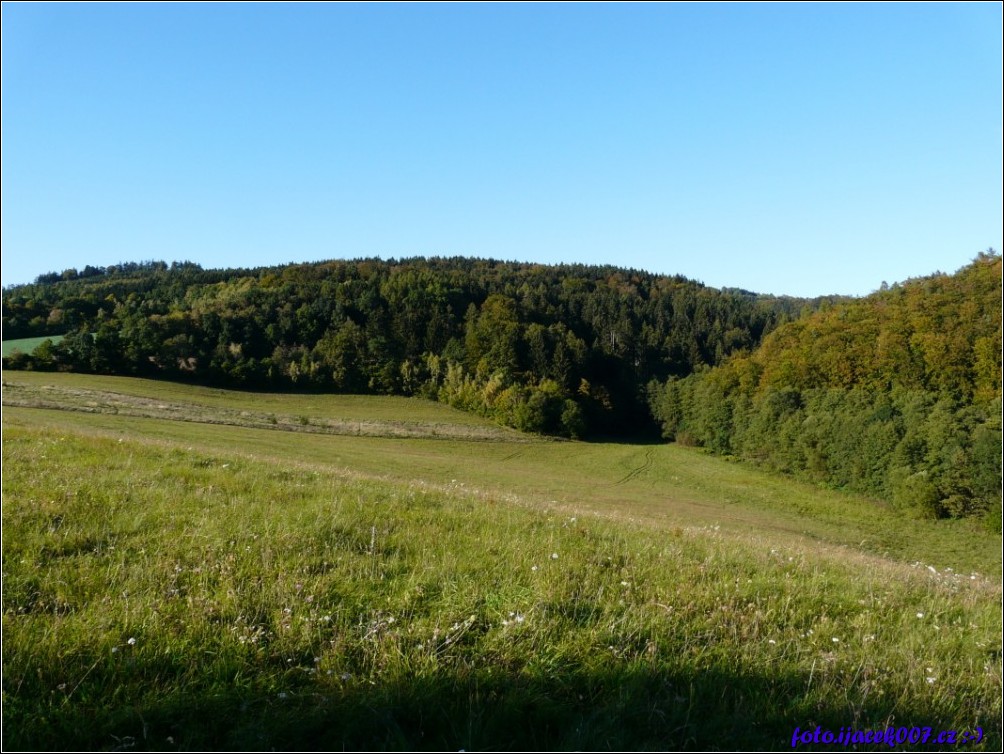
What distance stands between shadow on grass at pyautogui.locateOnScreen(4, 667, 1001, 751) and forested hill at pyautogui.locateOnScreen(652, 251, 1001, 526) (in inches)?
1954

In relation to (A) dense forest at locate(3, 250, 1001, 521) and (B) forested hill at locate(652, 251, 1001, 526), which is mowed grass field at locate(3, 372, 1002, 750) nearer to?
(B) forested hill at locate(652, 251, 1001, 526)

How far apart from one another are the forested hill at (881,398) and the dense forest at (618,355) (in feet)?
0.61

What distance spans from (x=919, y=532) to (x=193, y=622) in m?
49.0

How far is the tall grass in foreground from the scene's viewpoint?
3137 mm

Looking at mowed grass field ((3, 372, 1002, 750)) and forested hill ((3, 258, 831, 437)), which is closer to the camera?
mowed grass field ((3, 372, 1002, 750))

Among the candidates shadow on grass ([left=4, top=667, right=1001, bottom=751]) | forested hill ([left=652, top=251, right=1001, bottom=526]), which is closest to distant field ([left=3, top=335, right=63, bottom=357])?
forested hill ([left=652, top=251, right=1001, bottom=526])

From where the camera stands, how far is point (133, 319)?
3337 inches

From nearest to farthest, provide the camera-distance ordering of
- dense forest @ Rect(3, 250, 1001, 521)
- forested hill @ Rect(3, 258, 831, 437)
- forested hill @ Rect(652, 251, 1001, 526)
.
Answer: forested hill @ Rect(652, 251, 1001, 526) → dense forest @ Rect(3, 250, 1001, 521) → forested hill @ Rect(3, 258, 831, 437)

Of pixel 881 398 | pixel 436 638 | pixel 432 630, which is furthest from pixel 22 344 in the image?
pixel 881 398

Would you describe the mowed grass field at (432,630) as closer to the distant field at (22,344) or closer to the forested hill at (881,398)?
the forested hill at (881,398)

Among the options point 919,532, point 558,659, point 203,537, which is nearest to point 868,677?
point 558,659

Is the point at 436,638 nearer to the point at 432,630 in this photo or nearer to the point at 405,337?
the point at 432,630

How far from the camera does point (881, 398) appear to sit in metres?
54.8

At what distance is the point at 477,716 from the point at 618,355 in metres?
97.0
